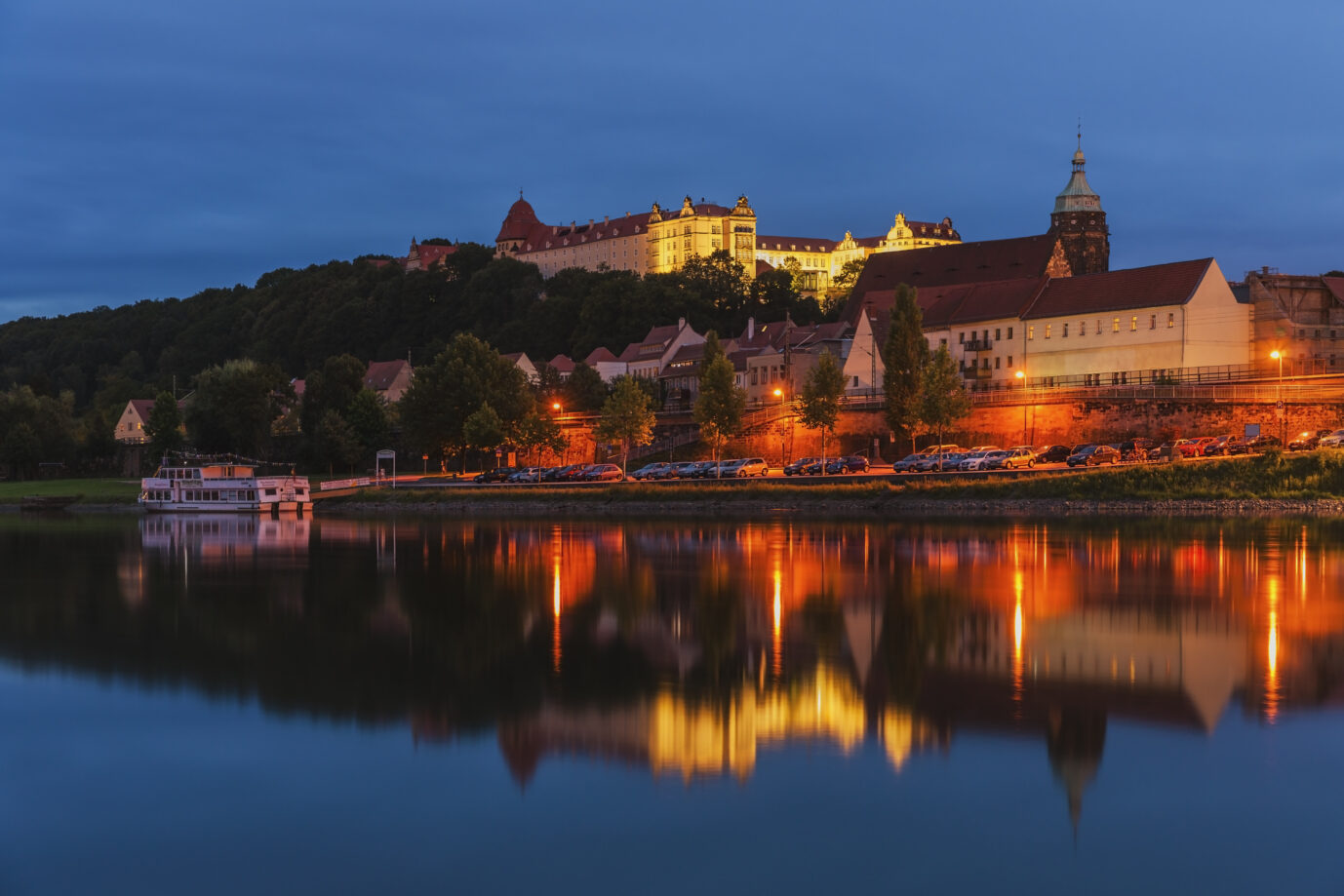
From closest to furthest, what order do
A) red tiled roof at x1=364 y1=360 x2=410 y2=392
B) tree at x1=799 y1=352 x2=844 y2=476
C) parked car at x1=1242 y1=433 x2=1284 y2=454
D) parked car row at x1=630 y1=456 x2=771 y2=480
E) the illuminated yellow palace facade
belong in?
1. parked car at x1=1242 y1=433 x2=1284 y2=454
2. parked car row at x1=630 y1=456 x2=771 y2=480
3. tree at x1=799 y1=352 x2=844 y2=476
4. red tiled roof at x1=364 y1=360 x2=410 y2=392
5. the illuminated yellow palace facade

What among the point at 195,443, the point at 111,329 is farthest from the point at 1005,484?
the point at 111,329

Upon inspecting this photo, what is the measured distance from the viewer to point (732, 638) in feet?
76.6

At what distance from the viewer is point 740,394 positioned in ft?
262

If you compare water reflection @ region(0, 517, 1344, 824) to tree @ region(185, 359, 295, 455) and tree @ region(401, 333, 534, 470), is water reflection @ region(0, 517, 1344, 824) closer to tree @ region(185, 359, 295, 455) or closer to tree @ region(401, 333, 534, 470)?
tree @ region(401, 333, 534, 470)

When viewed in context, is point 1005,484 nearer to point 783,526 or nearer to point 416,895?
point 783,526

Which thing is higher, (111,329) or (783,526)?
(111,329)

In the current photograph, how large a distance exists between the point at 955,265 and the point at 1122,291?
27074mm

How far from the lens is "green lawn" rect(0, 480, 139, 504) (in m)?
79.4

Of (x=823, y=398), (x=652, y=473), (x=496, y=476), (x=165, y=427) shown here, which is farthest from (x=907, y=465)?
(x=165, y=427)

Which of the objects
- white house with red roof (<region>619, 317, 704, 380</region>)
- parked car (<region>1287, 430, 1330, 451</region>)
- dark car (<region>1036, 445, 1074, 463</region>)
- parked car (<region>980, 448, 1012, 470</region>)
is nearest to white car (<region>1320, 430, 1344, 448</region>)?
parked car (<region>1287, 430, 1330, 451</region>)

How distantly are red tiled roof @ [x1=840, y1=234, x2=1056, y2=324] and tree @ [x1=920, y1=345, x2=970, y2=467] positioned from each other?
28.9m

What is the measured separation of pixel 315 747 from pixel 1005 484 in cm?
4299

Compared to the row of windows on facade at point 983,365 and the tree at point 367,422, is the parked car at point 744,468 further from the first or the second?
the tree at point 367,422

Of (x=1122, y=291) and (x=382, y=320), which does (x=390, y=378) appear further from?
(x=1122, y=291)
